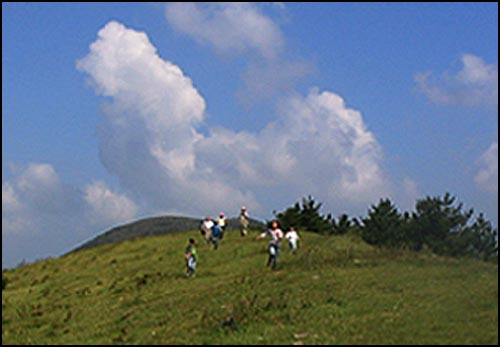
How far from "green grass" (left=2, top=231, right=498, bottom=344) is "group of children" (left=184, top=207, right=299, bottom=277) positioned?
67cm

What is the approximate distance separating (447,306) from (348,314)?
11.2 feet

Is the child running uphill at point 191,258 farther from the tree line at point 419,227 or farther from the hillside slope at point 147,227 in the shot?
the hillside slope at point 147,227

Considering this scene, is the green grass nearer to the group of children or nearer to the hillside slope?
the group of children

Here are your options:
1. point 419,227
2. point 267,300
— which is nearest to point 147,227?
point 419,227

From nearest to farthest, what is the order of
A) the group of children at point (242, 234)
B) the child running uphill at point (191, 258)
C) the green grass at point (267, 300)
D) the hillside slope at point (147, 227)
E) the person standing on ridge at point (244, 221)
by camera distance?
the green grass at point (267, 300), the group of children at point (242, 234), the child running uphill at point (191, 258), the person standing on ridge at point (244, 221), the hillside slope at point (147, 227)

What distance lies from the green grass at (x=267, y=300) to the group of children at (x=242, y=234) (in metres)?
0.67

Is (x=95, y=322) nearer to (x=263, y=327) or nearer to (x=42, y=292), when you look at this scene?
(x=263, y=327)

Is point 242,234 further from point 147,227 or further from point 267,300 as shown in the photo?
point 147,227

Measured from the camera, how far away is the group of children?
1615 inches

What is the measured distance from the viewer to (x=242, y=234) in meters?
60.1

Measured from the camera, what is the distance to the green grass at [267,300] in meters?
23.9

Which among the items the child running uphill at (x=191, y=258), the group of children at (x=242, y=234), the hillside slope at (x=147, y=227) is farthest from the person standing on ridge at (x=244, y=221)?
the hillside slope at (x=147, y=227)

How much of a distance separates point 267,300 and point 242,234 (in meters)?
29.5

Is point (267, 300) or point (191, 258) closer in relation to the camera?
point (267, 300)
